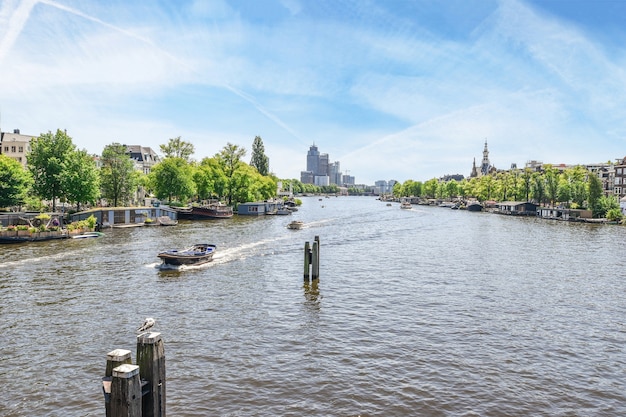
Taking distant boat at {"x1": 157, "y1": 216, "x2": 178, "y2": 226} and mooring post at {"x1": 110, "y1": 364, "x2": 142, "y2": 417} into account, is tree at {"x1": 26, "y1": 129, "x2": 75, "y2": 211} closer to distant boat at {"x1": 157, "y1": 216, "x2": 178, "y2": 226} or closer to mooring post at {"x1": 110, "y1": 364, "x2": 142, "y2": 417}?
distant boat at {"x1": 157, "y1": 216, "x2": 178, "y2": 226}

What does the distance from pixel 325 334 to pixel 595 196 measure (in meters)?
144

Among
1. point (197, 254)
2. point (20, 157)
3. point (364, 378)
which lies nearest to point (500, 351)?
point (364, 378)

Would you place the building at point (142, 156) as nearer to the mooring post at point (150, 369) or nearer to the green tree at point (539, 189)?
the green tree at point (539, 189)

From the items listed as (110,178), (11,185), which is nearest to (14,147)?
(110,178)

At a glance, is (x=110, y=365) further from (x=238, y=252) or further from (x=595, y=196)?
(x=595, y=196)

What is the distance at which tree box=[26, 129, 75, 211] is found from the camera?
84750mm

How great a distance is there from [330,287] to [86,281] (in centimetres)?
2264

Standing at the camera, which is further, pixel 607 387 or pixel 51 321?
pixel 51 321

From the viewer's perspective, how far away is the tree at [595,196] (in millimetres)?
136750

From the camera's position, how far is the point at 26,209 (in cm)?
9175

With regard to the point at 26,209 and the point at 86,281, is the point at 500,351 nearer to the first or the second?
the point at 86,281

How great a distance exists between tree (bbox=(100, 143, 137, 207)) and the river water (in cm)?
5659

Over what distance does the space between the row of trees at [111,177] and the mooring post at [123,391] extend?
80.3m

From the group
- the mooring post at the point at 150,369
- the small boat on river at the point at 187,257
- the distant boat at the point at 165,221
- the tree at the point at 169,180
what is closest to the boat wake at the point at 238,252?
the small boat on river at the point at 187,257
